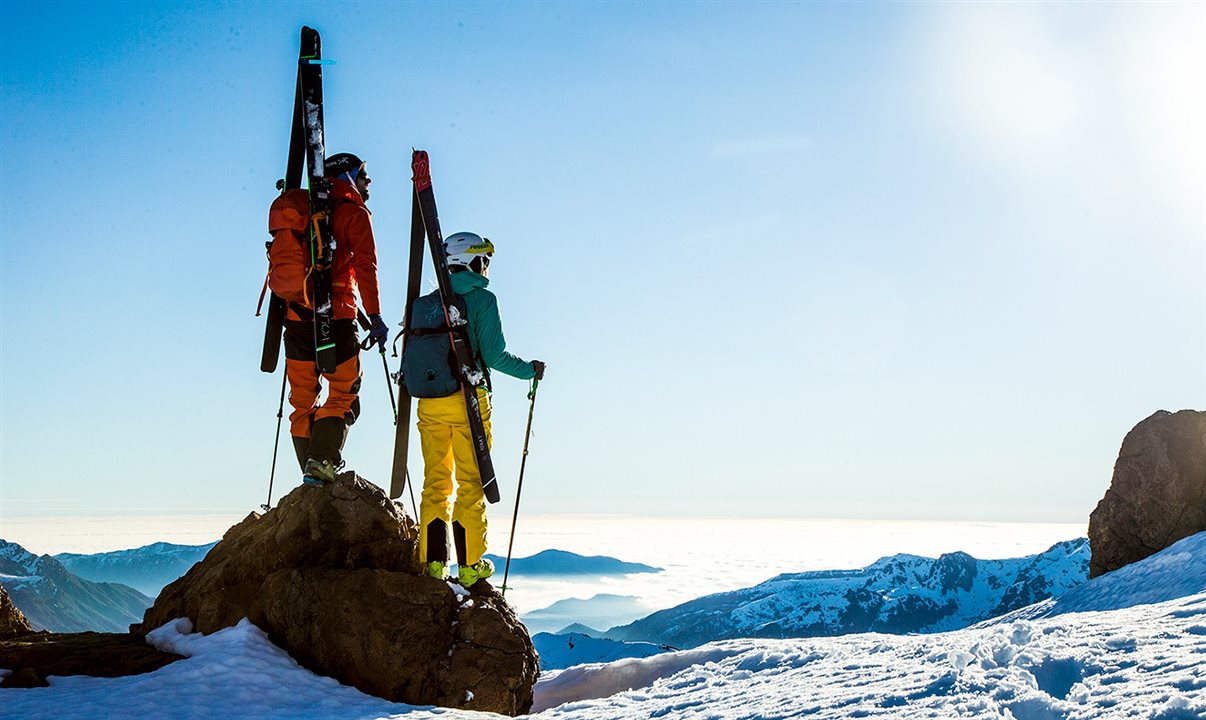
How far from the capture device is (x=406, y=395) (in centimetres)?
1098

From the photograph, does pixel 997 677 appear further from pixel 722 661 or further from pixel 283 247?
pixel 283 247

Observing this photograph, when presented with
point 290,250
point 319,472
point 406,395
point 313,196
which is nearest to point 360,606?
point 319,472

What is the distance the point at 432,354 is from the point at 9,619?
245 inches

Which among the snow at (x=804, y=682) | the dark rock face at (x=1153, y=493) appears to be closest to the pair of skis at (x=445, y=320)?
the snow at (x=804, y=682)

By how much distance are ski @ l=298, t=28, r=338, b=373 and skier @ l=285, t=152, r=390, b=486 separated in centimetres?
8

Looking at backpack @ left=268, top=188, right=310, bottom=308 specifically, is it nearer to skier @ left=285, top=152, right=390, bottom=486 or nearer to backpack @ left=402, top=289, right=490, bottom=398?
skier @ left=285, top=152, right=390, bottom=486

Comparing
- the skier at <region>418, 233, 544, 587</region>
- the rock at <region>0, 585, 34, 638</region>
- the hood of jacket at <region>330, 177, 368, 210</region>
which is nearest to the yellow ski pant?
the skier at <region>418, 233, 544, 587</region>

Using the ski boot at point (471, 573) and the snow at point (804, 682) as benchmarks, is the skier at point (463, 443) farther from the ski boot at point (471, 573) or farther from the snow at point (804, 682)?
the snow at point (804, 682)

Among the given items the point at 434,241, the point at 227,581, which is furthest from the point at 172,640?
the point at 434,241

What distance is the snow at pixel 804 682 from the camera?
5.34 meters

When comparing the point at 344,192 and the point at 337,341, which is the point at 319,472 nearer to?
the point at 337,341

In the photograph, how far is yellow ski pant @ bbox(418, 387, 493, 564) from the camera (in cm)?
998

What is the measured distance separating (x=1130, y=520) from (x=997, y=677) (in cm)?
2540

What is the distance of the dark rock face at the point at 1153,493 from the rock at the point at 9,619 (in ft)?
Result: 89.2
